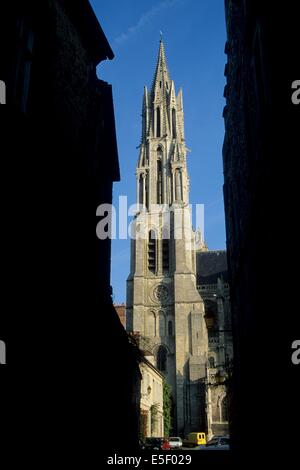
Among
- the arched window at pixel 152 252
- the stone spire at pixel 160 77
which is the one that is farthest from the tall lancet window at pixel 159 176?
the stone spire at pixel 160 77

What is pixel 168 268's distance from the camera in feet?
192

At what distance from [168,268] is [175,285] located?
3.37 m

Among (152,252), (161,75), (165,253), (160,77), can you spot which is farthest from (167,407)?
(161,75)

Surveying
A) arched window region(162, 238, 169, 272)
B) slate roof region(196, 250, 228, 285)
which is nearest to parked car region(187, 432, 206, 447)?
arched window region(162, 238, 169, 272)

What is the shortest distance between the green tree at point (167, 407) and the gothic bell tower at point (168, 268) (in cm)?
92

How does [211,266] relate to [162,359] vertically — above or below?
above

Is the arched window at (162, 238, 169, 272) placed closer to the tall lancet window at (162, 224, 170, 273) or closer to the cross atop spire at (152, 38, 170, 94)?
the tall lancet window at (162, 224, 170, 273)

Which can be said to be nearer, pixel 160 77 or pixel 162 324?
pixel 162 324

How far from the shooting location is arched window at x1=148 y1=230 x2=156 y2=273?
59.2 metres

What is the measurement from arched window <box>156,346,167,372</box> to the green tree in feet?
10.1

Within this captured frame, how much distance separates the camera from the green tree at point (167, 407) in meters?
47.2

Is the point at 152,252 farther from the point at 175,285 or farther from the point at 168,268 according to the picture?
the point at 175,285

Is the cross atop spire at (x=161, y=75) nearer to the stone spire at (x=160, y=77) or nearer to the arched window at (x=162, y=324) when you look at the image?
the stone spire at (x=160, y=77)
